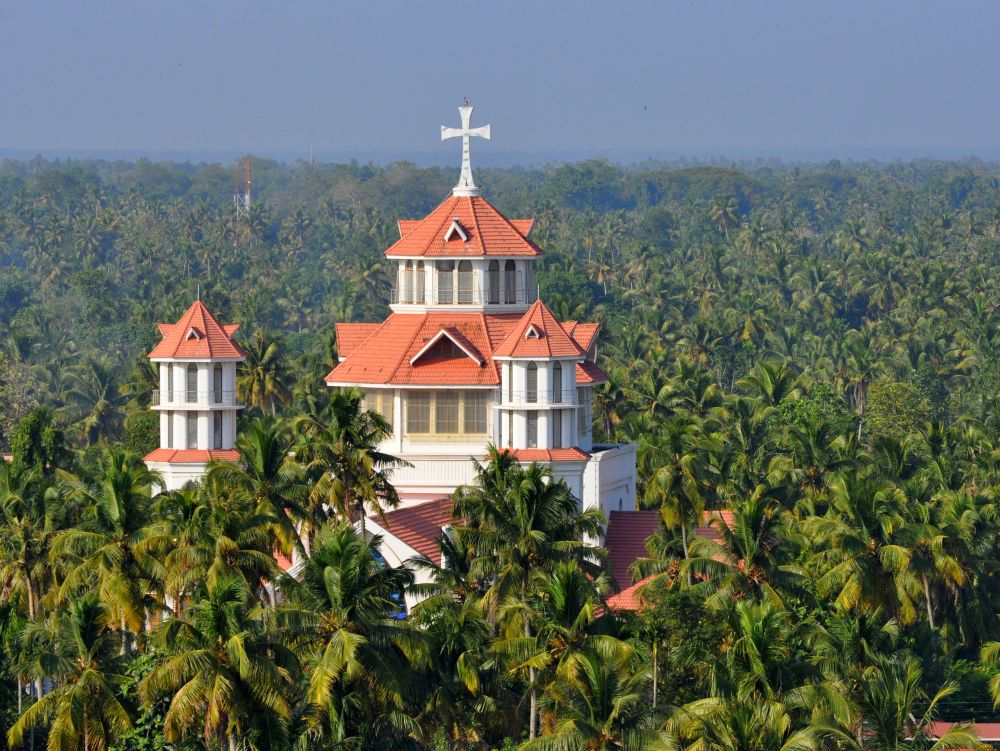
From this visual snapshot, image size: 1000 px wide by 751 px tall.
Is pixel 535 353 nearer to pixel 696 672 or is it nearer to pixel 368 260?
pixel 696 672

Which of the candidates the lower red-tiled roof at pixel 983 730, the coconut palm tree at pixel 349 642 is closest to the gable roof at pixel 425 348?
the lower red-tiled roof at pixel 983 730

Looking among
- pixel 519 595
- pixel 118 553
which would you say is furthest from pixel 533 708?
pixel 118 553

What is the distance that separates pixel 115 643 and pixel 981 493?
106 ft

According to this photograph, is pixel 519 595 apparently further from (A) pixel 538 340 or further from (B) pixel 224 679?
(A) pixel 538 340

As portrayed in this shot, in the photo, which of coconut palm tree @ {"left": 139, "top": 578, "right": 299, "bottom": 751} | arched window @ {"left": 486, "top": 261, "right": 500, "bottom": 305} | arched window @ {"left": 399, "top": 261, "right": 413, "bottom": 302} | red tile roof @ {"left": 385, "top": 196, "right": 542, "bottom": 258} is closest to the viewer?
coconut palm tree @ {"left": 139, "top": 578, "right": 299, "bottom": 751}

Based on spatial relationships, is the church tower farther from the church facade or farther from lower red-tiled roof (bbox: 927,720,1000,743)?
lower red-tiled roof (bbox: 927,720,1000,743)

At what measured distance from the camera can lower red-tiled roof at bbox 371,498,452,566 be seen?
6388 centimetres

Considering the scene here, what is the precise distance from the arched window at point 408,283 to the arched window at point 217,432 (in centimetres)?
736

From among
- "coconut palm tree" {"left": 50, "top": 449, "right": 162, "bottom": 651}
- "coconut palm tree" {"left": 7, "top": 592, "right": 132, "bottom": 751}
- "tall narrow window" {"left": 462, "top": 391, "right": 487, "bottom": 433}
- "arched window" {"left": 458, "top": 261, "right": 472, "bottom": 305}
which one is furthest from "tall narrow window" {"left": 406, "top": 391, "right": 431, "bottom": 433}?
"coconut palm tree" {"left": 7, "top": 592, "right": 132, "bottom": 751}

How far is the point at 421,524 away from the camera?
65938mm

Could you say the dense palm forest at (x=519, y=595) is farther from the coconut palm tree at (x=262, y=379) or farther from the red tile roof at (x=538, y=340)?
the red tile roof at (x=538, y=340)

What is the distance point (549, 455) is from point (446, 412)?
197 inches

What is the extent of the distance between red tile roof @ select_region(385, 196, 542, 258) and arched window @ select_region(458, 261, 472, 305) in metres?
0.44

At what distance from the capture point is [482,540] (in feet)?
186
